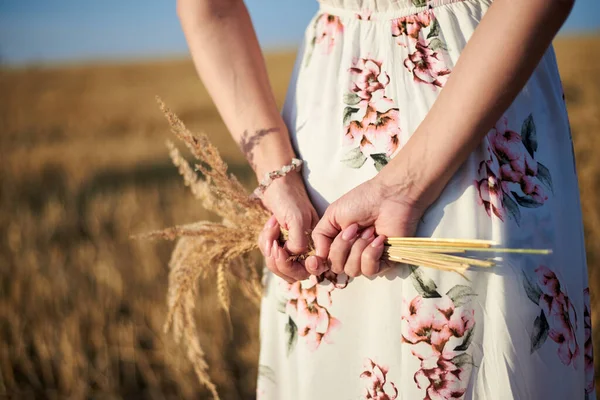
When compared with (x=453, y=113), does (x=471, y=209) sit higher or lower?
lower

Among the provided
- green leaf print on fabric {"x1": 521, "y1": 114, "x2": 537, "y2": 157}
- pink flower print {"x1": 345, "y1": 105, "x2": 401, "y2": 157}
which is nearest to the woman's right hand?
pink flower print {"x1": 345, "y1": 105, "x2": 401, "y2": 157}

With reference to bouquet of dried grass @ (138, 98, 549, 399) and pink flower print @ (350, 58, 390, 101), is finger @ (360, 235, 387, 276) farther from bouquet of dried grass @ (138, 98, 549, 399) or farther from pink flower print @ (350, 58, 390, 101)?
pink flower print @ (350, 58, 390, 101)

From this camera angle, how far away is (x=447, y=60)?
811 mm

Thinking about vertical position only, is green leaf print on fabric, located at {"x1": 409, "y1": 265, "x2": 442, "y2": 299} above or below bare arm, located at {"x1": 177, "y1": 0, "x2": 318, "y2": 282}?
below

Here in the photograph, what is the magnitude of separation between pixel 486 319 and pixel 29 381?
76.8 inches

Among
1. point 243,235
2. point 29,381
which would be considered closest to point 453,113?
point 243,235

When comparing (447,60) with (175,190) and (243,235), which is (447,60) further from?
→ (175,190)

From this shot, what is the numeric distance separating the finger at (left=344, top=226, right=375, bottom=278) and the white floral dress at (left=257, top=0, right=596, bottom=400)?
0.06m

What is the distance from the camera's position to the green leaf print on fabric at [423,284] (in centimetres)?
77

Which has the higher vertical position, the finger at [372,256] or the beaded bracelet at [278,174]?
the beaded bracelet at [278,174]

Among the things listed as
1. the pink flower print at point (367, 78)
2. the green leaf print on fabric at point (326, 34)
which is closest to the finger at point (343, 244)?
the pink flower print at point (367, 78)

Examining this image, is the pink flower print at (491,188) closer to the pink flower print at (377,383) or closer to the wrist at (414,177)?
the wrist at (414,177)

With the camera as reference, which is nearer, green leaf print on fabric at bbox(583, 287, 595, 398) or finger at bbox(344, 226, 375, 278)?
finger at bbox(344, 226, 375, 278)

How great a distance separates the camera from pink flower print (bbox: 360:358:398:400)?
2.66ft
